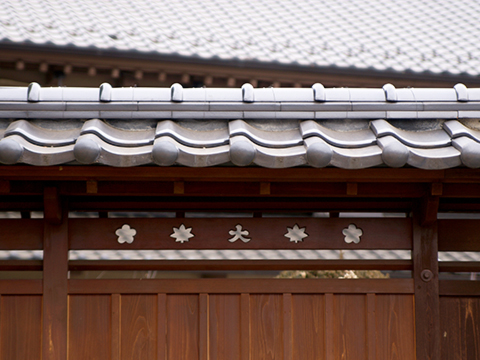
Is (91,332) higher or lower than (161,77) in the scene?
lower

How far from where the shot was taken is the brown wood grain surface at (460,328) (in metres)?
2.99

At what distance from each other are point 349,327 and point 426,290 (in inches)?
19.6

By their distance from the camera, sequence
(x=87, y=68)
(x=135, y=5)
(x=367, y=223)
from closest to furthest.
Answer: (x=367, y=223)
(x=87, y=68)
(x=135, y=5)

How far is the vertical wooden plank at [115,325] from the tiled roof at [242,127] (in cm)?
97

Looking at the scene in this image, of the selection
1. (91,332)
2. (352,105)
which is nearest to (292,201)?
(352,105)

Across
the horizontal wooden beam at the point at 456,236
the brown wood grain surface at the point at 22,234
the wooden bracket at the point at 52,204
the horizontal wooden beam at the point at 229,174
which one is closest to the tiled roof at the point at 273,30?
the brown wood grain surface at the point at 22,234

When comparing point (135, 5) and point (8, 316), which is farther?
point (135, 5)

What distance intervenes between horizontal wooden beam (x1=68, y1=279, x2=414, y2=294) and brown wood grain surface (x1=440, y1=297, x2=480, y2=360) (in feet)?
0.88

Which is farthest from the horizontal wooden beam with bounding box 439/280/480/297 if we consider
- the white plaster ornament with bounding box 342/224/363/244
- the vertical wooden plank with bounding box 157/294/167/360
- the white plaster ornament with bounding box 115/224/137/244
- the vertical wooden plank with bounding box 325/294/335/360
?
the white plaster ornament with bounding box 115/224/137/244

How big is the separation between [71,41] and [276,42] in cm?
353

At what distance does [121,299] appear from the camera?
2930mm

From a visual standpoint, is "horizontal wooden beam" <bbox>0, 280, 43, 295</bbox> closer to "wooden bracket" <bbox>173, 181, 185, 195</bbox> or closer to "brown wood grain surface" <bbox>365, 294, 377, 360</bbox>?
"wooden bracket" <bbox>173, 181, 185, 195</bbox>

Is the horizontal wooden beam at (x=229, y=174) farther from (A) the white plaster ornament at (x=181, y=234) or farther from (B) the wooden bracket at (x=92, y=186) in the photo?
(A) the white plaster ornament at (x=181, y=234)

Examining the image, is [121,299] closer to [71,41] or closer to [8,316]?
[8,316]
